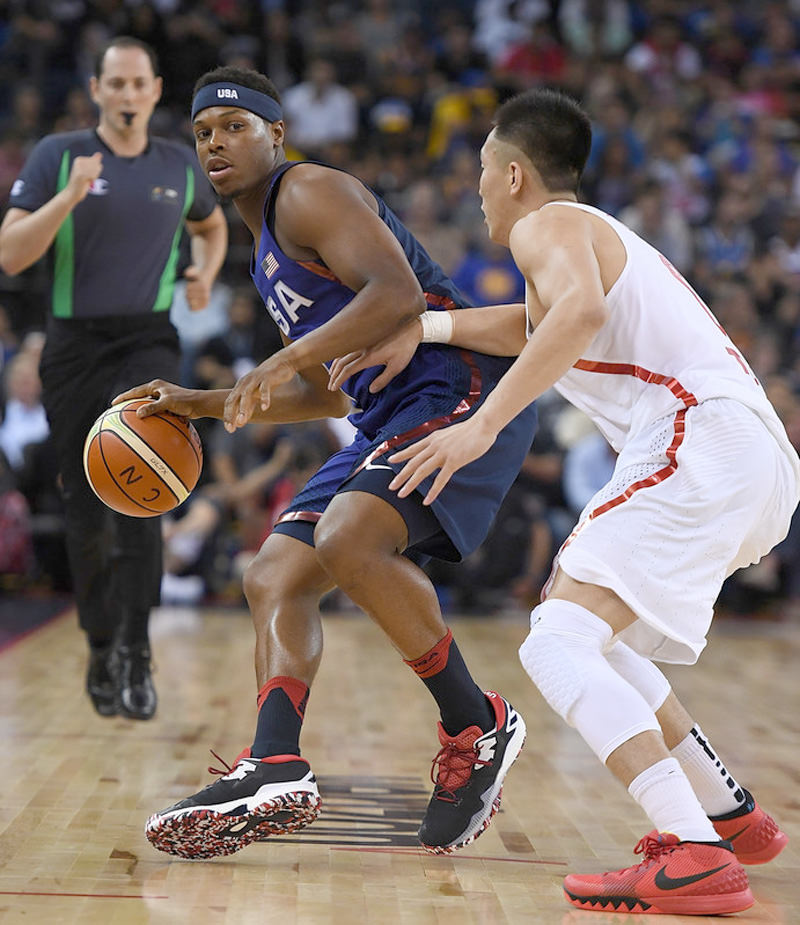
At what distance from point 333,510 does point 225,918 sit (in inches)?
37.8

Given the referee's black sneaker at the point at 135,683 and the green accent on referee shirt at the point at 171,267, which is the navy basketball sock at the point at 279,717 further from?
the green accent on referee shirt at the point at 171,267

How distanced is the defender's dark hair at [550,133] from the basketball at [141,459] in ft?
3.62

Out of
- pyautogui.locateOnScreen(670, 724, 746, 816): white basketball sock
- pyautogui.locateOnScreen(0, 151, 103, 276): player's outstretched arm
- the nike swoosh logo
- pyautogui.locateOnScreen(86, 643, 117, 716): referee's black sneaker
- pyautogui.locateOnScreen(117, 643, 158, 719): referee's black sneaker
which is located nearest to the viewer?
the nike swoosh logo

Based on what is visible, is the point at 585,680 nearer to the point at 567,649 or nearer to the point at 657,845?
the point at 567,649

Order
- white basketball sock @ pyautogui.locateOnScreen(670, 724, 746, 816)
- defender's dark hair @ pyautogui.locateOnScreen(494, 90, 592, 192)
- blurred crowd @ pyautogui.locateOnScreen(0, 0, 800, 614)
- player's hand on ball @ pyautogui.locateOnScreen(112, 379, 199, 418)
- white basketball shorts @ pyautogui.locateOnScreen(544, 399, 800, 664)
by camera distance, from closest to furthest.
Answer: white basketball shorts @ pyautogui.locateOnScreen(544, 399, 800, 664) < defender's dark hair @ pyautogui.locateOnScreen(494, 90, 592, 192) < white basketball sock @ pyautogui.locateOnScreen(670, 724, 746, 816) < player's hand on ball @ pyautogui.locateOnScreen(112, 379, 199, 418) < blurred crowd @ pyautogui.locateOnScreen(0, 0, 800, 614)

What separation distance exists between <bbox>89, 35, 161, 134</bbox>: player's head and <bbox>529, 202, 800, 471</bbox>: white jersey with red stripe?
7.76 feet

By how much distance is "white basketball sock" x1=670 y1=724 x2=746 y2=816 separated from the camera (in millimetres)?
3207

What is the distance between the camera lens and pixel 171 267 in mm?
4957

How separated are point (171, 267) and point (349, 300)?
183cm

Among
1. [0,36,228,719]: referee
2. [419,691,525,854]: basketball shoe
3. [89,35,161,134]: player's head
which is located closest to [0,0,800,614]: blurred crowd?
[0,36,228,719]: referee

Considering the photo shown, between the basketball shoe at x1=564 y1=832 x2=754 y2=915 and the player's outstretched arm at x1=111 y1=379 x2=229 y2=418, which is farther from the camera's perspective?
the player's outstretched arm at x1=111 y1=379 x2=229 y2=418

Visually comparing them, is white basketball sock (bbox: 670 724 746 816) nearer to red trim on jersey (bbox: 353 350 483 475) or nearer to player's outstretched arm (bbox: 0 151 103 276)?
red trim on jersey (bbox: 353 350 483 475)

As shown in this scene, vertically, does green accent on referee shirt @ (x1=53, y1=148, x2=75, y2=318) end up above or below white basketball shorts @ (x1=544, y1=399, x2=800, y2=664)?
below

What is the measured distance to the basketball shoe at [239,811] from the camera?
2898 millimetres
